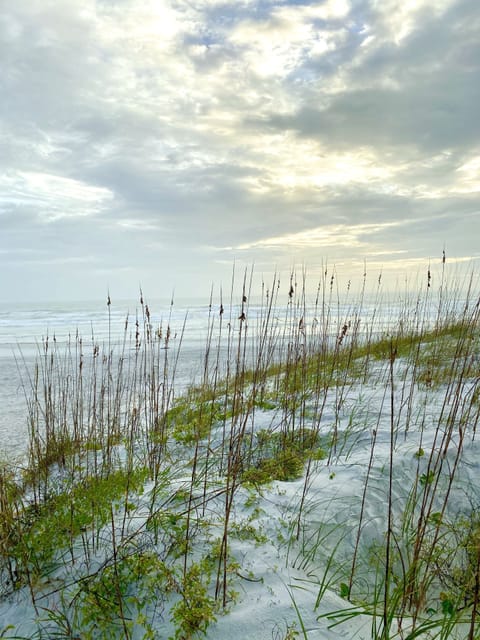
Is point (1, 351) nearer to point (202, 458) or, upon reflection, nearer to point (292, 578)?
point (202, 458)

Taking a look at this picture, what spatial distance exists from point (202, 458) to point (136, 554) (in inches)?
55.5

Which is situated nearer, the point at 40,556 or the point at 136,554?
the point at 136,554

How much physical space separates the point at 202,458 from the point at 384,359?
11.7 feet

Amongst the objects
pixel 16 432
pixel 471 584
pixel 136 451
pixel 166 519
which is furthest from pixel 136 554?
pixel 16 432

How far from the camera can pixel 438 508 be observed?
2.45 metres

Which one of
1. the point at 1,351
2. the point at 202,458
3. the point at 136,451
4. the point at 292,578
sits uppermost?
the point at 292,578

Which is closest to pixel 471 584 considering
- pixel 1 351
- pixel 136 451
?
pixel 136 451

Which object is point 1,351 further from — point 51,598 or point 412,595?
point 412,595

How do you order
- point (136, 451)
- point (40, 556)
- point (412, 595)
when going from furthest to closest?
point (136, 451)
point (40, 556)
point (412, 595)

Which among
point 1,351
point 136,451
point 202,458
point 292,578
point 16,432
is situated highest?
point 292,578

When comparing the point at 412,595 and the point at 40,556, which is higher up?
the point at 412,595

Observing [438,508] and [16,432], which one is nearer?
[438,508]

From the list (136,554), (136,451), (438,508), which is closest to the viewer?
(136,554)

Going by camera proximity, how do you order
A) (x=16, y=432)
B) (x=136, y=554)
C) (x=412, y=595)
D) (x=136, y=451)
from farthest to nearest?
(x=16, y=432)
(x=136, y=451)
(x=136, y=554)
(x=412, y=595)
